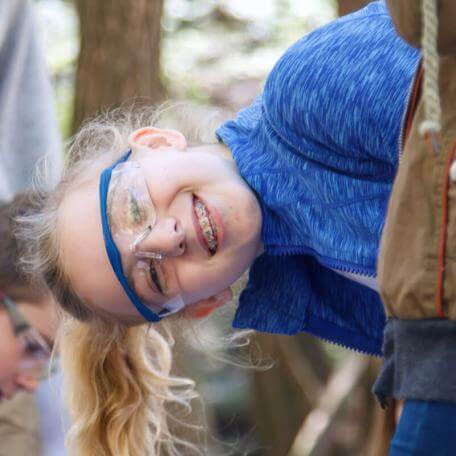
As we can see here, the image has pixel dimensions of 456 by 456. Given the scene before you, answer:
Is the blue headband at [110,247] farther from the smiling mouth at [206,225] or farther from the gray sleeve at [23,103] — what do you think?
the gray sleeve at [23,103]

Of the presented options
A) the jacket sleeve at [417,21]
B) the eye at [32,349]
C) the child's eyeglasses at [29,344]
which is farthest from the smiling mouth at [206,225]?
the eye at [32,349]

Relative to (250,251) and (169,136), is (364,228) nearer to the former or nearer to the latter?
(250,251)

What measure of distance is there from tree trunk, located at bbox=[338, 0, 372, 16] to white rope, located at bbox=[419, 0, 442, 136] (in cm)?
172

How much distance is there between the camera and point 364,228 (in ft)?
5.89

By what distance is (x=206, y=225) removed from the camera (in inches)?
76.3

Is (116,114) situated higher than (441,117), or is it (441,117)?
(441,117)

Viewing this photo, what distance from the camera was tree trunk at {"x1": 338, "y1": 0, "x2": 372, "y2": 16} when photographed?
278cm

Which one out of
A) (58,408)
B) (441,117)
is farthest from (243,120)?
(58,408)

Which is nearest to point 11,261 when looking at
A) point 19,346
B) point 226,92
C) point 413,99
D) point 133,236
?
point 19,346

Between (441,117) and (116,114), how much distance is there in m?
1.87

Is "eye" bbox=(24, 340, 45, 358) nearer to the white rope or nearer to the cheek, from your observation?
the cheek

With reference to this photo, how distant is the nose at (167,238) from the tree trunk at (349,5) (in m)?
1.12

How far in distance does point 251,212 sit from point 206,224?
94 millimetres

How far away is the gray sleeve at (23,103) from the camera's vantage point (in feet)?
10.3
